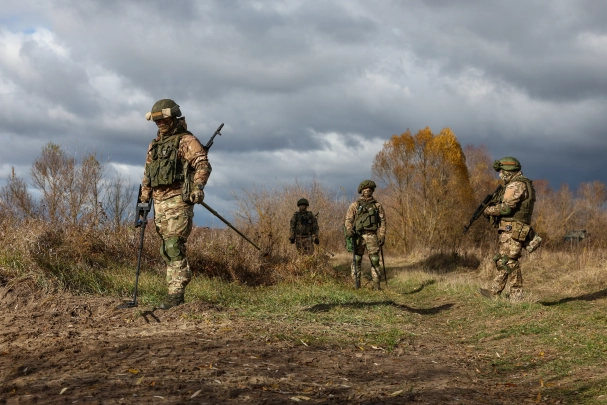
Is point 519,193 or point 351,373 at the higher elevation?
point 519,193

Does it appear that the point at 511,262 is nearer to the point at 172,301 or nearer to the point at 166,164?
the point at 172,301

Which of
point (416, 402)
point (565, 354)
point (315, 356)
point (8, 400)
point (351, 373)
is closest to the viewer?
point (8, 400)

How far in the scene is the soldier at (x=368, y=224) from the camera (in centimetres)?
1214

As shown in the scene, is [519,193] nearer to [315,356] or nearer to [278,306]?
[278,306]

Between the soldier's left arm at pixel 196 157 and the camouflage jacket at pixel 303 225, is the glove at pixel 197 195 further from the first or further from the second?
the camouflage jacket at pixel 303 225

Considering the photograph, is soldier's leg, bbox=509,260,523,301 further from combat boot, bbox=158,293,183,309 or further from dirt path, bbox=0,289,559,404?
combat boot, bbox=158,293,183,309

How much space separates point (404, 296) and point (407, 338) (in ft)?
16.6

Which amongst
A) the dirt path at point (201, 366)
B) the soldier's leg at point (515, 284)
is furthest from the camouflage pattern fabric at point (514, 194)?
the dirt path at point (201, 366)

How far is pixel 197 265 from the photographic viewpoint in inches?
468

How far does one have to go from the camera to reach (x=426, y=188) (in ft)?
91.8

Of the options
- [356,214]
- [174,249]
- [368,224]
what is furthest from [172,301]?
[356,214]

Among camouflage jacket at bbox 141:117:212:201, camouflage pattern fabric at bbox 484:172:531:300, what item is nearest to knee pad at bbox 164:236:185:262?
camouflage jacket at bbox 141:117:212:201

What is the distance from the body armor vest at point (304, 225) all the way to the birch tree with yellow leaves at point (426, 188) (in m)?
13.6

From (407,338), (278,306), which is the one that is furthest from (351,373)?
(278,306)
